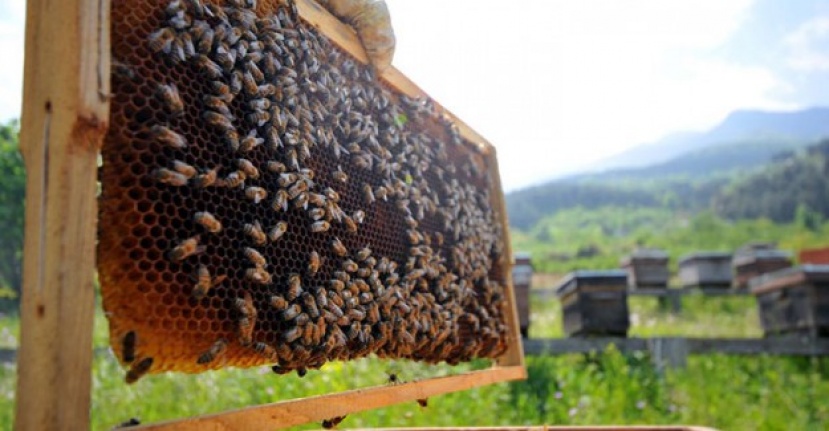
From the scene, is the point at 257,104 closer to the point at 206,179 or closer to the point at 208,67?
the point at 208,67

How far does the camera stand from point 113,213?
1.63 m

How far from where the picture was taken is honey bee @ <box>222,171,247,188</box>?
192 centimetres

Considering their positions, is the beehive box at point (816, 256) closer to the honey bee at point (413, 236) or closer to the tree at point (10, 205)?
the honey bee at point (413, 236)

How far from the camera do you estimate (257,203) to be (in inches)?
82.4

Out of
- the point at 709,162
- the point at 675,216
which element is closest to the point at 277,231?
the point at 675,216

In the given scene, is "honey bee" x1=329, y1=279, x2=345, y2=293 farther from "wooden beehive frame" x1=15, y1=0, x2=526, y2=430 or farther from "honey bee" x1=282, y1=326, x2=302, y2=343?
"wooden beehive frame" x1=15, y1=0, x2=526, y2=430

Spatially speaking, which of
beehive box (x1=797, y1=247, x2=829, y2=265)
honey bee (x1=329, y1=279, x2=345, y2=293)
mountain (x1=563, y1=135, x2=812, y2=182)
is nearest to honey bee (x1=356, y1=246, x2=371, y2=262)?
honey bee (x1=329, y1=279, x2=345, y2=293)

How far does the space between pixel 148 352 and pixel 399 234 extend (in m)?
1.57

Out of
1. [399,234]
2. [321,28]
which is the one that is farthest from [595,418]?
[321,28]

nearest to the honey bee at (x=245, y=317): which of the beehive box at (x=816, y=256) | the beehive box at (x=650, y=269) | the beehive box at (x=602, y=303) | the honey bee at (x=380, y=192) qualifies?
the honey bee at (x=380, y=192)

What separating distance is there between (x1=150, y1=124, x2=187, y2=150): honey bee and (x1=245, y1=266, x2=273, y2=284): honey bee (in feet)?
1.55

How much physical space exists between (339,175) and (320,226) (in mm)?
316

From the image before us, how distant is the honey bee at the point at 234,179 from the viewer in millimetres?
1924

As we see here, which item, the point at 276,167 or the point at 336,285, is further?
the point at 336,285
